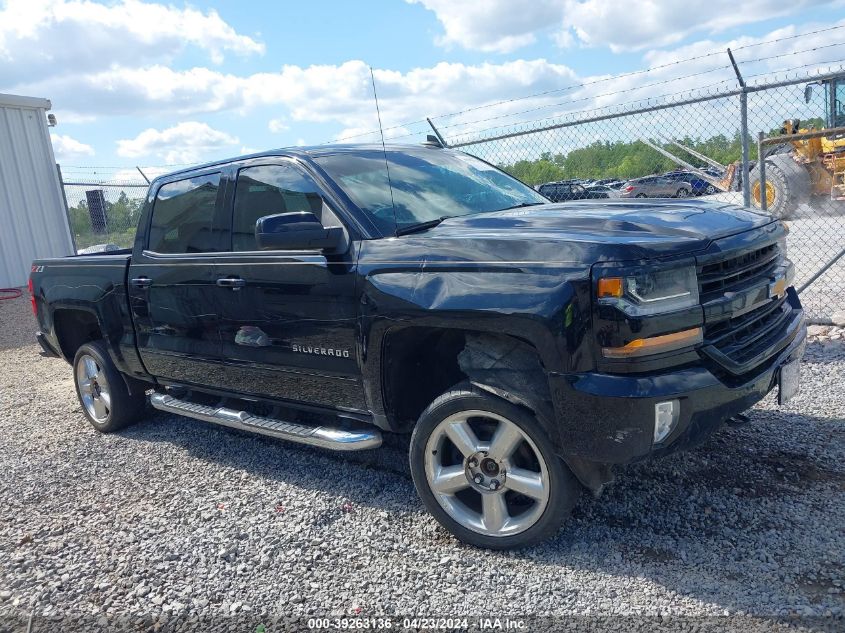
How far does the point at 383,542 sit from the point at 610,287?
5.44 ft

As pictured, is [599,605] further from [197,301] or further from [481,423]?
[197,301]

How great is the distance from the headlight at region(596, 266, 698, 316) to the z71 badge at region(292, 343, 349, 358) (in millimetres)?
1429

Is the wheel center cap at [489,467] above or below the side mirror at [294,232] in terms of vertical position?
below

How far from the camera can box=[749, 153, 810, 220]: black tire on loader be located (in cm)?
1221

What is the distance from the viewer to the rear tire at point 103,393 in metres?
5.28

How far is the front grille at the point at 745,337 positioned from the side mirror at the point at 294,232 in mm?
1765

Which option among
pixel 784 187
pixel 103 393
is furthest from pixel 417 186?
pixel 784 187

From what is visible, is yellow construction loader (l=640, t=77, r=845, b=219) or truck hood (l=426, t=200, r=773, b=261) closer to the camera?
truck hood (l=426, t=200, r=773, b=261)

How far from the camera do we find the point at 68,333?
5723 mm

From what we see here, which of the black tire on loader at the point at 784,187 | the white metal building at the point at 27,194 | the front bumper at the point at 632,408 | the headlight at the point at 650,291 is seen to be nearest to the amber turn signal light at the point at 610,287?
the headlight at the point at 650,291

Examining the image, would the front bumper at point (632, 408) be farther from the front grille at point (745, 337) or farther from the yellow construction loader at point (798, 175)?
the yellow construction loader at point (798, 175)

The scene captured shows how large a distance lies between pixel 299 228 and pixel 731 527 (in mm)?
2444

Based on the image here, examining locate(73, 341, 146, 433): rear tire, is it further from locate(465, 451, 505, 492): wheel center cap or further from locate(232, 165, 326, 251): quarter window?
locate(465, 451, 505, 492): wheel center cap

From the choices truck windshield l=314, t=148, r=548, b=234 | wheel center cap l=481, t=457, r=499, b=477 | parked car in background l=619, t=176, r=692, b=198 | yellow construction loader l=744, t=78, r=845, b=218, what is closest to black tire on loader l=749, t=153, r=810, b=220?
yellow construction loader l=744, t=78, r=845, b=218
